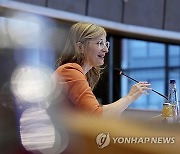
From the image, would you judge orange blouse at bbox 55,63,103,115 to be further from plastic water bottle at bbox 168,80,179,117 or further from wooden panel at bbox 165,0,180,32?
wooden panel at bbox 165,0,180,32

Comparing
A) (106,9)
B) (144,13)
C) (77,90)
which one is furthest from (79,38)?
(144,13)

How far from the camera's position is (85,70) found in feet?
5.12

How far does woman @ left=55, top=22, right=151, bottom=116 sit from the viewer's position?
1347 mm

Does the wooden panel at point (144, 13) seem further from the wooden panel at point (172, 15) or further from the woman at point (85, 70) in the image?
the woman at point (85, 70)

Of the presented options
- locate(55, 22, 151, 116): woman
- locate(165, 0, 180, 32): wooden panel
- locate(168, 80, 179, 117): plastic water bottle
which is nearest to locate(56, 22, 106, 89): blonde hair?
locate(55, 22, 151, 116): woman

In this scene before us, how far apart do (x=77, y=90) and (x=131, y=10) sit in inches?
215

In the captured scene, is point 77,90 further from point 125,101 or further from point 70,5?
point 70,5

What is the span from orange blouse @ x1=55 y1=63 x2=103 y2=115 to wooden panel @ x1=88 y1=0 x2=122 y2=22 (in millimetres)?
4899

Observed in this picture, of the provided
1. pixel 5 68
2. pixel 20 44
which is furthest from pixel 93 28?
pixel 20 44

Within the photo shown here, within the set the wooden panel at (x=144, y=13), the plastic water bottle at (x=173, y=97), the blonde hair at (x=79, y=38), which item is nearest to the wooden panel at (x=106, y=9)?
the wooden panel at (x=144, y=13)

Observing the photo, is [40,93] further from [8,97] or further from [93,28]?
[8,97]

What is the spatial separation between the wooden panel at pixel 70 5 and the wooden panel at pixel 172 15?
1640 millimetres

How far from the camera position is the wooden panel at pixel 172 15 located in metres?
7.01

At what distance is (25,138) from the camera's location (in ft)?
3.96
